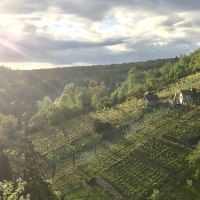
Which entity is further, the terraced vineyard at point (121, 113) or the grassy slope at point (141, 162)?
the terraced vineyard at point (121, 113)

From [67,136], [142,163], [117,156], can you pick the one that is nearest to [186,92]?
[117,156]

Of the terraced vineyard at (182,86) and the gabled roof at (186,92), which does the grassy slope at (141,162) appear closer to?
the gabled roof at (186,92)

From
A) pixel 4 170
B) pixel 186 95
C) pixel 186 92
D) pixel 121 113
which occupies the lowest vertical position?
pixel 4 170

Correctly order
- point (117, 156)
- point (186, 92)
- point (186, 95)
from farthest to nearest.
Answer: point (186, 92) < point (186, 95) < point (117, 156)

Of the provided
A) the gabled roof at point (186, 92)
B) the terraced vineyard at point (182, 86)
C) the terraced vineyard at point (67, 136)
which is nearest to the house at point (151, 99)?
the terraced vineyard at point (182, 86)

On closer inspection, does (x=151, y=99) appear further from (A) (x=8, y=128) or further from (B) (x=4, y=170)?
(B) (x=4, y=170)

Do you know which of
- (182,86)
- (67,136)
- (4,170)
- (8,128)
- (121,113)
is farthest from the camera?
(8,128)

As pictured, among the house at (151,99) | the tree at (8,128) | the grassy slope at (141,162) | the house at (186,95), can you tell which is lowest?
the tree at (8,128)
